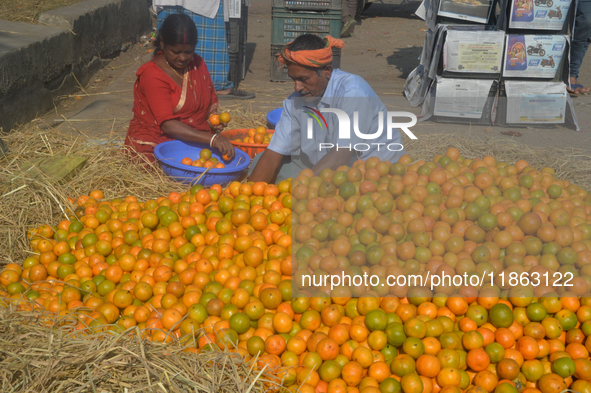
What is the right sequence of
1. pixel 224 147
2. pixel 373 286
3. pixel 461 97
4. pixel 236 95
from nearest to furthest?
pixel 373 286
pixel 224 147
pixel 461 97
pixel 236 95

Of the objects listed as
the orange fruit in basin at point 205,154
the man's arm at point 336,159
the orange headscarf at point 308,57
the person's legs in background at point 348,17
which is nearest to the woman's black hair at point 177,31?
the orange fruit in basin at point 205,154

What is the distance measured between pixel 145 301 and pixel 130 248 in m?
0.53

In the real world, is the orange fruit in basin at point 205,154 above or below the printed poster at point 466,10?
below

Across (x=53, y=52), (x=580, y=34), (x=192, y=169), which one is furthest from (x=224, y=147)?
(x=580, y=34)

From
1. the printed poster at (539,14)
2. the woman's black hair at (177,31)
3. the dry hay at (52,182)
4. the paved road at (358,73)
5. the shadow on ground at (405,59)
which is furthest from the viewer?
the shadow on ground at (405,59)

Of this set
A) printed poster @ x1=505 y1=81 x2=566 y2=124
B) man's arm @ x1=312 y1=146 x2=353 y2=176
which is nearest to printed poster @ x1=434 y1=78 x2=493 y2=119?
printed poster @ x1=505 y1=81 x2=566 y2=124

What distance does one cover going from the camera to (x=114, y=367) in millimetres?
1787

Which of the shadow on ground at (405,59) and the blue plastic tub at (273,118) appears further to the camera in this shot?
the shadow on ground at (405,59)

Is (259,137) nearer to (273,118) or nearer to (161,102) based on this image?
(273,118)

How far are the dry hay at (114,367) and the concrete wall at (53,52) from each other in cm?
429

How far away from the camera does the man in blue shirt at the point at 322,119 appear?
10.5ft

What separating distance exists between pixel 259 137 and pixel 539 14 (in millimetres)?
4318

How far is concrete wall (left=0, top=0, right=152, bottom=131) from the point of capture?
5.37 meters

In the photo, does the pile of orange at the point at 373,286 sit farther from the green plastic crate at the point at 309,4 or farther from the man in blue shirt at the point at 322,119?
the green plastic crate at the point at 309,4
